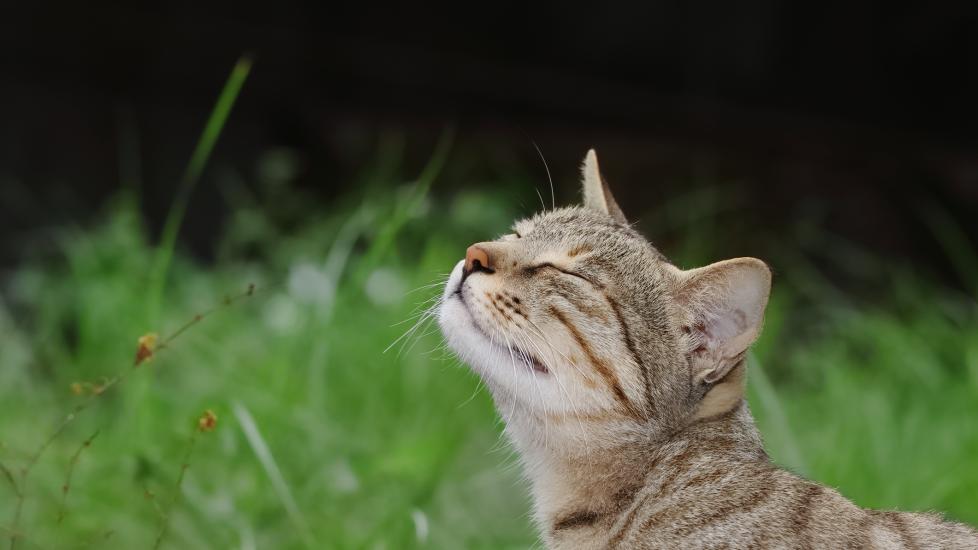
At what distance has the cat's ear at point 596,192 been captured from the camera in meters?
3.11

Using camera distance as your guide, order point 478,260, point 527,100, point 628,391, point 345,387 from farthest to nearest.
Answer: point 527,100 → point 345,387 → point 478,260 → point 628,391

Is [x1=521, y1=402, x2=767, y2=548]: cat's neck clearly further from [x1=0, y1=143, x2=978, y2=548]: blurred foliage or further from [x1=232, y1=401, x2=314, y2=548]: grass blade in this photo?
[x1=232, y1=401, x2=314, y2=548]: grass blade

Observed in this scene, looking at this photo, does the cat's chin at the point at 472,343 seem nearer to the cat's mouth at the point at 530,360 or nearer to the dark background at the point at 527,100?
the cat's mouth at the point at 530,360

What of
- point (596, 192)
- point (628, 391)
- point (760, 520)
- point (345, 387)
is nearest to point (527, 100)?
point (345, 387)

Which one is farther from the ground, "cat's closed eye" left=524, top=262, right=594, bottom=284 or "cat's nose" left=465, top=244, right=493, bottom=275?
"cat's nose" left=465, top=244, right=493, bottom=275

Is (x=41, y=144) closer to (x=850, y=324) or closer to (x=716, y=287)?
(x=850, y=324)

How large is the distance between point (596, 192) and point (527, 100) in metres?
4.57

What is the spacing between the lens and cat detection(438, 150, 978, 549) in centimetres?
240

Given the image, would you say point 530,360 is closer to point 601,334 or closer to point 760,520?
point 601,334

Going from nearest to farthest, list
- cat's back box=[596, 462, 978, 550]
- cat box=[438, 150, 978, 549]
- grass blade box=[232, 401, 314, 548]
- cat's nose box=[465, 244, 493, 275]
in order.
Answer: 1. cat's back box=[596, 462, 978, 550]
2. cat box=[438, 150, 978, 549]
3. cat's nose box=[465, 244, 493, 275]
4. grass blade box=[232, 401, 314, 548]

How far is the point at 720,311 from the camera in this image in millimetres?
2527

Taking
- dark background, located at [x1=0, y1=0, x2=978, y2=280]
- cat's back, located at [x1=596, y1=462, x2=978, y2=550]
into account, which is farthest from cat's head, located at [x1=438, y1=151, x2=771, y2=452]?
dark background, located at [x1=0, y1=0, x2=978, y2=280]

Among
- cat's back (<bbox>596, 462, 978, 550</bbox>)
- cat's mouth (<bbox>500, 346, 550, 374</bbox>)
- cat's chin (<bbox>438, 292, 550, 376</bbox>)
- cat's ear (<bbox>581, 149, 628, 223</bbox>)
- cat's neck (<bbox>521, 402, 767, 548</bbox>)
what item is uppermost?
cat's ear (<bbox>581, 149, 628, 223</bbox>)

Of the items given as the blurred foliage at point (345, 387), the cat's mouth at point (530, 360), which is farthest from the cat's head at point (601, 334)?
the blurred foliage at point (345, 387)
